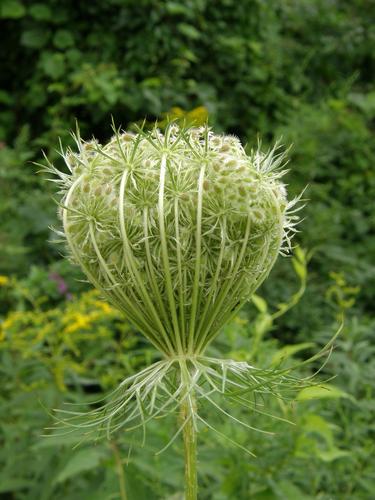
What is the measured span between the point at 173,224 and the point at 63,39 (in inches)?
203

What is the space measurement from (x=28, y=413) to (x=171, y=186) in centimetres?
162

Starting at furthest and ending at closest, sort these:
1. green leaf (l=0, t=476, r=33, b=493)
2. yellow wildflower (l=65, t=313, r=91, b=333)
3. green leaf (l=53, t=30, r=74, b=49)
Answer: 1. green leaf (l=53, t=30, r=74, b=49)
2. yellow wildflower (l=65, t=313, r=91, b=333)
3. green leaf (l=0, t=476, r=33, b=493)

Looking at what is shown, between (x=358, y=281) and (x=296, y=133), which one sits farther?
(x=296, y=133)

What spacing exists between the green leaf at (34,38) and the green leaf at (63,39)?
0.14 metres

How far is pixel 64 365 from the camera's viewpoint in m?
3.04

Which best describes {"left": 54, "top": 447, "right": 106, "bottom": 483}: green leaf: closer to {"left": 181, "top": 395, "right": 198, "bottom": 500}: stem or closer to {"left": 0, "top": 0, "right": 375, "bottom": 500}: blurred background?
{"left": 181, "top": 395, "right": 198, "bottom": 500}: stem

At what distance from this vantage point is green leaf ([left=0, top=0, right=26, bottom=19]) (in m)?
5.95

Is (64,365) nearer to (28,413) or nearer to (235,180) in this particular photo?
(28,413)

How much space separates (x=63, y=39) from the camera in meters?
6.04

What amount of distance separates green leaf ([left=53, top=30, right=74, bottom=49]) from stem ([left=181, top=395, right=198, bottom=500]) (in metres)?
5.14

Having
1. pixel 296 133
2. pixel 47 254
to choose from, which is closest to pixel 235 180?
pixel 47 254

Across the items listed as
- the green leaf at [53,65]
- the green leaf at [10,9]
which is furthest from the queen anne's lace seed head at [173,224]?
the green leaf at [10,9]

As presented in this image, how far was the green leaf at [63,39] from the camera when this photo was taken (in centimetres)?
602

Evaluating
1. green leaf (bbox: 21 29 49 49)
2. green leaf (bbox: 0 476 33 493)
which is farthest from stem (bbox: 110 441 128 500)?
green leaf (bbox: 21 29 49 49)
